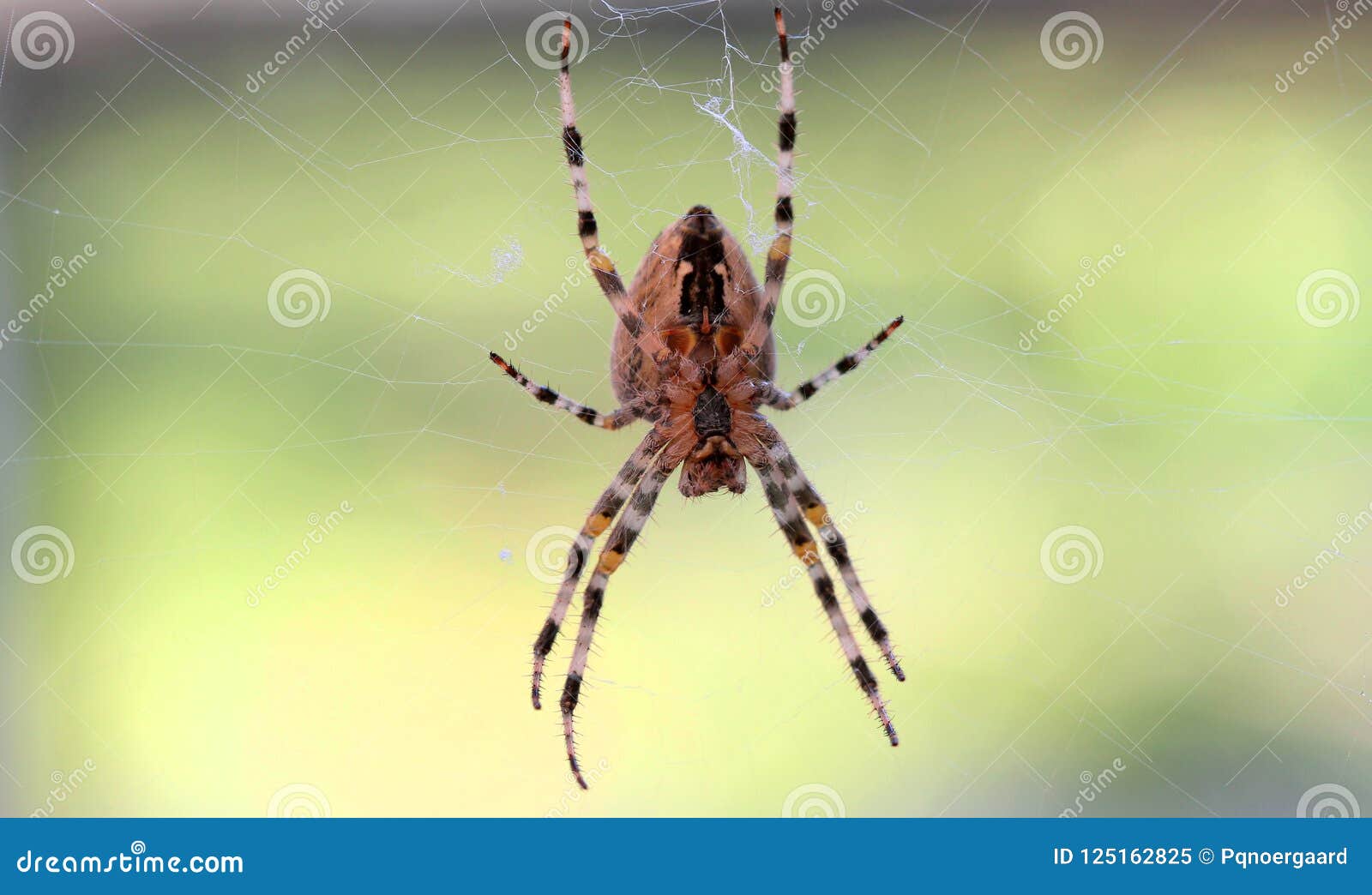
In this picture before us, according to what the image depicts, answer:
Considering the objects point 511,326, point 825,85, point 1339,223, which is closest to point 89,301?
point 511,326

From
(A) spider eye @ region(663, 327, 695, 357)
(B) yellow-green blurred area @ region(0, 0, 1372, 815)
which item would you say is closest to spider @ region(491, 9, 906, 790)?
(A) spider eye @ region(663, 327, 695, 357)

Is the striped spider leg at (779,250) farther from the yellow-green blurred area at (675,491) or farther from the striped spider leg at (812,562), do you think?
the yellow-green blurred area at (675,491)

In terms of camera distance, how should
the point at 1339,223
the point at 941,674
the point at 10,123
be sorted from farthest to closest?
the point at 10,123 < the point at 1339,223 < the point at 941,674

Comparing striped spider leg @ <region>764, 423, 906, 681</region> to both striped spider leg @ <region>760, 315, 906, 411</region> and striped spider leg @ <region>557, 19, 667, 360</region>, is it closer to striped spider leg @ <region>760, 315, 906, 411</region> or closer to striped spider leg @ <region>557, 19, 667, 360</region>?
striped spider leg @ <region>760, 315, 906, 411</region>

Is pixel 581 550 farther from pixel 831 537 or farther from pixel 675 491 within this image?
pixel 675 491

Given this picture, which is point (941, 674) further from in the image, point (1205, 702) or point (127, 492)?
point (127, 492)

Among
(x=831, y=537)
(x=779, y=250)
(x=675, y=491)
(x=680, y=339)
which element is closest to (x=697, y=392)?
(x=680, y=339)
